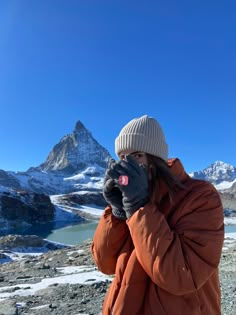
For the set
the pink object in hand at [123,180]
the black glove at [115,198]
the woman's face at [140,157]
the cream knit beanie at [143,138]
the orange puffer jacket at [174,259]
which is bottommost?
the orange puffer jacket at [174,259]

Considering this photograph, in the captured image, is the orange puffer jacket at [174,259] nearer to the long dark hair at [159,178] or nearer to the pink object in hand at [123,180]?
the long dark hair at [159,178]

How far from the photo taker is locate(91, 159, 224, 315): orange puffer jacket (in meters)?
2.69

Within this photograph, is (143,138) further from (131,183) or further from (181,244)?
(181,244)

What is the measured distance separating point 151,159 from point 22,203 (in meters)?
126

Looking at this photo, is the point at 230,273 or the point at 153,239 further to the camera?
the point at 230,273

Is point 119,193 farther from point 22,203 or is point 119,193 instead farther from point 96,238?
point 22,203

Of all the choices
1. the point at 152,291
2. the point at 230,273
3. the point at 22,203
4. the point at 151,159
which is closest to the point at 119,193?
the point at 151,159

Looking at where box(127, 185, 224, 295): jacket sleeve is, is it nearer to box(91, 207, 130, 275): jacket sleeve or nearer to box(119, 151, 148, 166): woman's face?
box(91, 207, 130, 275): jacket sleeve

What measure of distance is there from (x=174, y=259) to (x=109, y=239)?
696mm

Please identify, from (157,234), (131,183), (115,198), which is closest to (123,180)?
(131,183)

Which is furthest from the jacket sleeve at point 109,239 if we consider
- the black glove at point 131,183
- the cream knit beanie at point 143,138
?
the cream knit beanie at point 143,138

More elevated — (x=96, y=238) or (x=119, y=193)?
(x=119, y=193)

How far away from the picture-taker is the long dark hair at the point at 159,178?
303 centimetres

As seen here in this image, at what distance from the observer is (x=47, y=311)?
380 inches
